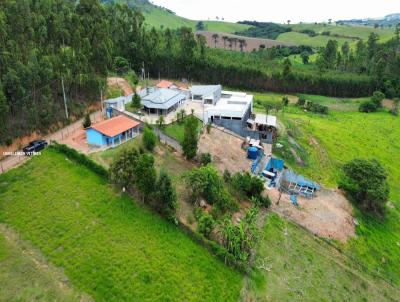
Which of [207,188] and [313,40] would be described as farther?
[313,40]

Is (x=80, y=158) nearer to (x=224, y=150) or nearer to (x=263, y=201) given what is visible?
(x=224, y=150)

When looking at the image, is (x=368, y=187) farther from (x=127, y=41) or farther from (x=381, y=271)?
(x=127, y=41)

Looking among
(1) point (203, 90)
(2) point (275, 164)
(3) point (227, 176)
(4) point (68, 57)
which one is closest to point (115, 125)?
(4) point (68, 57)

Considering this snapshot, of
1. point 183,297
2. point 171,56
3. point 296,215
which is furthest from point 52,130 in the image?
point 171,56

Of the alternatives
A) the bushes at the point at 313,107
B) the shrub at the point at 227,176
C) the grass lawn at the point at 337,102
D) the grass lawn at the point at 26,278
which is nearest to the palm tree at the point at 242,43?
the grass lawn at the point at 337,102

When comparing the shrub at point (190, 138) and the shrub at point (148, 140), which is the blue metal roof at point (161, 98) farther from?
the shrub at point (190, 138)

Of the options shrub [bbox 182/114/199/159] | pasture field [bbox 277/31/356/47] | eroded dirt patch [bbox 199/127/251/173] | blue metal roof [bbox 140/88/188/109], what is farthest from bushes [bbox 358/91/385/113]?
pasture field [bbox 277/31/356/47]

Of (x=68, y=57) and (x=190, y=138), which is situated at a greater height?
(x=68, y=57)
